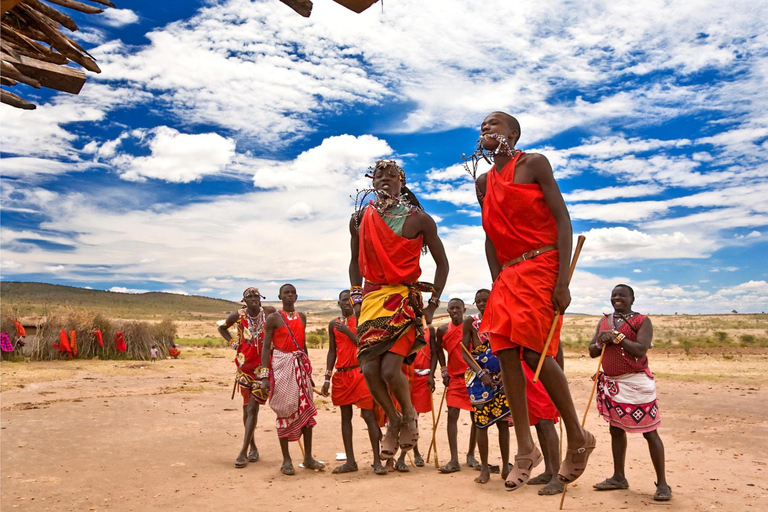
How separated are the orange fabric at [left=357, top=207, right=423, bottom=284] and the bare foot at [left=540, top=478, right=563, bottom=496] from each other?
3.40 m

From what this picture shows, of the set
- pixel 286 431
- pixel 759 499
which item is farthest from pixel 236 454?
pixel 759 499

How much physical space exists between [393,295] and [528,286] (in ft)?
5.63

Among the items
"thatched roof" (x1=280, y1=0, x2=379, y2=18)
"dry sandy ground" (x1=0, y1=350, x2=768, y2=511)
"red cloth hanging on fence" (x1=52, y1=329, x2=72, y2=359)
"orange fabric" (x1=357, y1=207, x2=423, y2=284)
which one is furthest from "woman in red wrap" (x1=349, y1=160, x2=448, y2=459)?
"red cloth hanging on fence" (x1=52, y1=329, x2=72, y2=359)

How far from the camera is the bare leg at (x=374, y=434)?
29.5 ft

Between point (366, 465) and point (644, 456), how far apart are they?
176 inches

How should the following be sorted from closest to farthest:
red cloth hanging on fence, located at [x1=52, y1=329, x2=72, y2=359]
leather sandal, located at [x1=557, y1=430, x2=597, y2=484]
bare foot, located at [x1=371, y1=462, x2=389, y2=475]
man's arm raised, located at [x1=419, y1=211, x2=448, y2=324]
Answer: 1. leather sandal, located at [x1=557, y1=430, x2=597, y2=484]
2. man's arm raised, located at [x1=419, y1=211, x2=448, y2=324]
3. bare foot, located at [x1=371, y1=462, x2=389, y2=475]
4. red cloth hanging on fence, located at [x1=52, y1=329, x2=72, y2=359]

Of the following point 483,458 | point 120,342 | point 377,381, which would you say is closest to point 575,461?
point 377,381

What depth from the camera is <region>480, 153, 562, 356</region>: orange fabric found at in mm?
4344

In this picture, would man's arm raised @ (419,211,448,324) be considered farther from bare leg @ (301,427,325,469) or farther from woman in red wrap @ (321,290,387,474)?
bare leg @ (301,427,325,469)

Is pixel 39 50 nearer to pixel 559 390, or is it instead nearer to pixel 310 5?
pixel 310 5

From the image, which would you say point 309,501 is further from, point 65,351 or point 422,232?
point 65,351

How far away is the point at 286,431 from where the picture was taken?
952 cm

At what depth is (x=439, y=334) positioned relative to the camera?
9875 millimetres

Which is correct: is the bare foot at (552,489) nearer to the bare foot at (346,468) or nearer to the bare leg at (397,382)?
the bare leg at (397,382)
